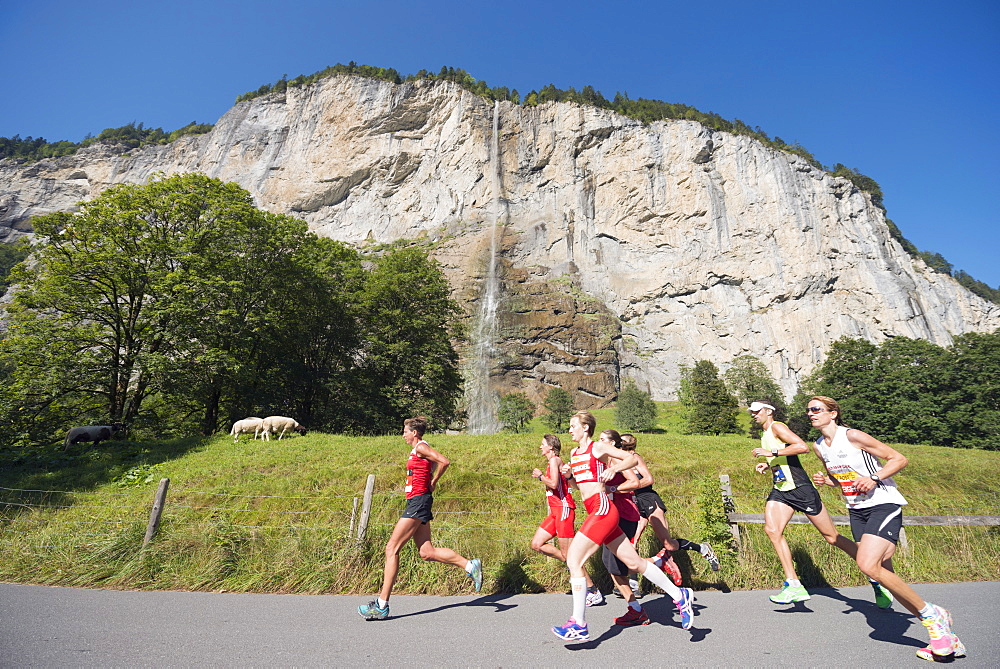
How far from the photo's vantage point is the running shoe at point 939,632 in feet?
11.8

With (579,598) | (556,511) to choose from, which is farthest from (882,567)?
(556,511)

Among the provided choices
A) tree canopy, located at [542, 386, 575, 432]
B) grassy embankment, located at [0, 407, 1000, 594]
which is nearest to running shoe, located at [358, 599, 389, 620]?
grassy embankment, located at [0, 407, 1000, 594]

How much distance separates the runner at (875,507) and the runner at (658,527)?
6.05 feet

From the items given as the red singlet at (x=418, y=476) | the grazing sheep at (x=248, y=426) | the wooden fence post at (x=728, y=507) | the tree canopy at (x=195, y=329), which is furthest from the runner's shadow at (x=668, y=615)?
the tree canopy at (x=195, y=329)

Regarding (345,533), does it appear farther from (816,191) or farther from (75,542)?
(816,191)

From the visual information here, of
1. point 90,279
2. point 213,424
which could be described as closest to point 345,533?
point 213,424

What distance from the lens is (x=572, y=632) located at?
12.8 feet

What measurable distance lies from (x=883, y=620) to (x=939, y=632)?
138 cm

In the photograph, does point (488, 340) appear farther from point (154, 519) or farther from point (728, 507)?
point (154, 519)

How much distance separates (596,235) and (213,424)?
77406 mm

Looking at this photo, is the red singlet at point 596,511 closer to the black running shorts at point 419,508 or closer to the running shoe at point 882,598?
the black running shorts at point 419,508

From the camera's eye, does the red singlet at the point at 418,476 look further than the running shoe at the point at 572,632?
Yes

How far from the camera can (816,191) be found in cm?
8425

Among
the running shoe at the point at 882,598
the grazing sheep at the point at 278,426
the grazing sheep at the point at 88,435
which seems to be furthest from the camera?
the grazing sheep at the point at 278,426
